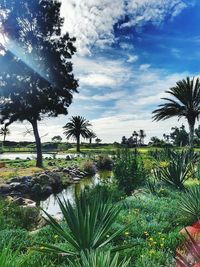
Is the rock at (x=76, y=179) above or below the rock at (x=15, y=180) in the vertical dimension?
below

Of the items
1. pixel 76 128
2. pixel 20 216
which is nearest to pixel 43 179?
pixel 20 216

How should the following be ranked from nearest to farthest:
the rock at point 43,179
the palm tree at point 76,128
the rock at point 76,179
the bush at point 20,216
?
1. the bush at point 20,216
2. the rock at point 43,179
3. the rock at point 76,179
4. the palm tree at point 76,128

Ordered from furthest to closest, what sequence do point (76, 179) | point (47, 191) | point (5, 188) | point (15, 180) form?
point (76, 179)
point (15, 180)
point (47, 191)
point (5, 188)

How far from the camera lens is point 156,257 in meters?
4.89

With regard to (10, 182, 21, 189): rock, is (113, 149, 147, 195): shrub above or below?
above

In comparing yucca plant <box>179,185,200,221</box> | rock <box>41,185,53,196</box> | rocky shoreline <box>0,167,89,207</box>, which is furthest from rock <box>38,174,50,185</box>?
yucca plant <box>179,185,200,221</box>

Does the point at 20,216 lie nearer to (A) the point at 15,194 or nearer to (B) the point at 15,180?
(A) the point at 15,194

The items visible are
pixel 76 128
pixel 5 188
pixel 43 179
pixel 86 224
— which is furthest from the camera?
pixel 76 128

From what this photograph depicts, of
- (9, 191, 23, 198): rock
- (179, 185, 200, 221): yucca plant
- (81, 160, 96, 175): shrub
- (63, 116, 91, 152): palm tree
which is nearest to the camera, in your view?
(179, 185, 200, 221): yucca plant

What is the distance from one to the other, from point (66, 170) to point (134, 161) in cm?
1317

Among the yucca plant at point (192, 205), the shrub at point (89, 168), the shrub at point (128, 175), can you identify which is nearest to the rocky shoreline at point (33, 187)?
the shrub at point (128, 175)

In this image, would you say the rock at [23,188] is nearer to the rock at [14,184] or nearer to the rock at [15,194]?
the rock at [14,184]

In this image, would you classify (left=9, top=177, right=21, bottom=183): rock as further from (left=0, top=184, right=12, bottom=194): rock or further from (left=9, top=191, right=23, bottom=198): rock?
(left=9, top=191, right=23, bottom=198): rock

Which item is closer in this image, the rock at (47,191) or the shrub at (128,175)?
the shrub at (128,175)
